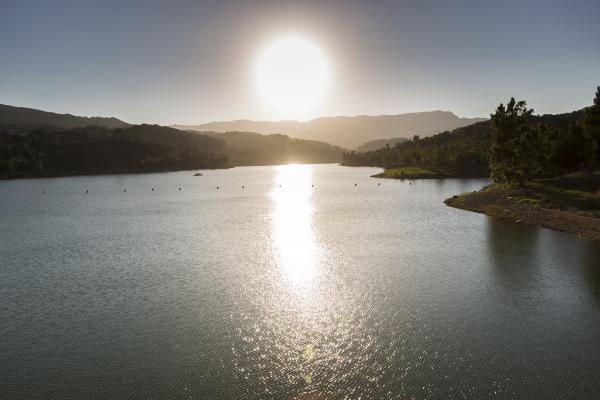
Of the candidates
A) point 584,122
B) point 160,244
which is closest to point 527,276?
point 160,244

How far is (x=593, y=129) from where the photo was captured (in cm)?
11725

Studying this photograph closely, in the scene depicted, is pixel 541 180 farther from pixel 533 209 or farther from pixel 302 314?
pixel 302 314

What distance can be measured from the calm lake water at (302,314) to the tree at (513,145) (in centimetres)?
2801

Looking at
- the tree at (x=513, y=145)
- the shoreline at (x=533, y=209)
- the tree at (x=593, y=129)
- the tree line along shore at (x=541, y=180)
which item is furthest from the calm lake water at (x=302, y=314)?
the tree at (x=593, y=129)

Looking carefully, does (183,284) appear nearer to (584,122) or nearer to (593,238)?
(593,238)

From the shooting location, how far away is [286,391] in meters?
27.2

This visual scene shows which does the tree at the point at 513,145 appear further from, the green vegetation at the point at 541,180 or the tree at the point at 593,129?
the tree at the point at 593,129

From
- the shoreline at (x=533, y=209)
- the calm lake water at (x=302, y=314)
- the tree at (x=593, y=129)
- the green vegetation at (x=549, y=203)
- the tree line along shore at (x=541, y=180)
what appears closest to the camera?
the calm lake water at (x=302, y=314)

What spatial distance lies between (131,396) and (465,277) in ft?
131

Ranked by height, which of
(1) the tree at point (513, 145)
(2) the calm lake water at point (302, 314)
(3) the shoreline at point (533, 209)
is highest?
(1) the tree at point (513, 145)

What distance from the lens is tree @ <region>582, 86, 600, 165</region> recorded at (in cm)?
11681

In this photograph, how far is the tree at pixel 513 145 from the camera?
106 meters

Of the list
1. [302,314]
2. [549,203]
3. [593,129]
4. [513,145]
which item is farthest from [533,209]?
[302,314]

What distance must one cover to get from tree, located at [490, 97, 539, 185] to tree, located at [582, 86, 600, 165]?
16.2m
